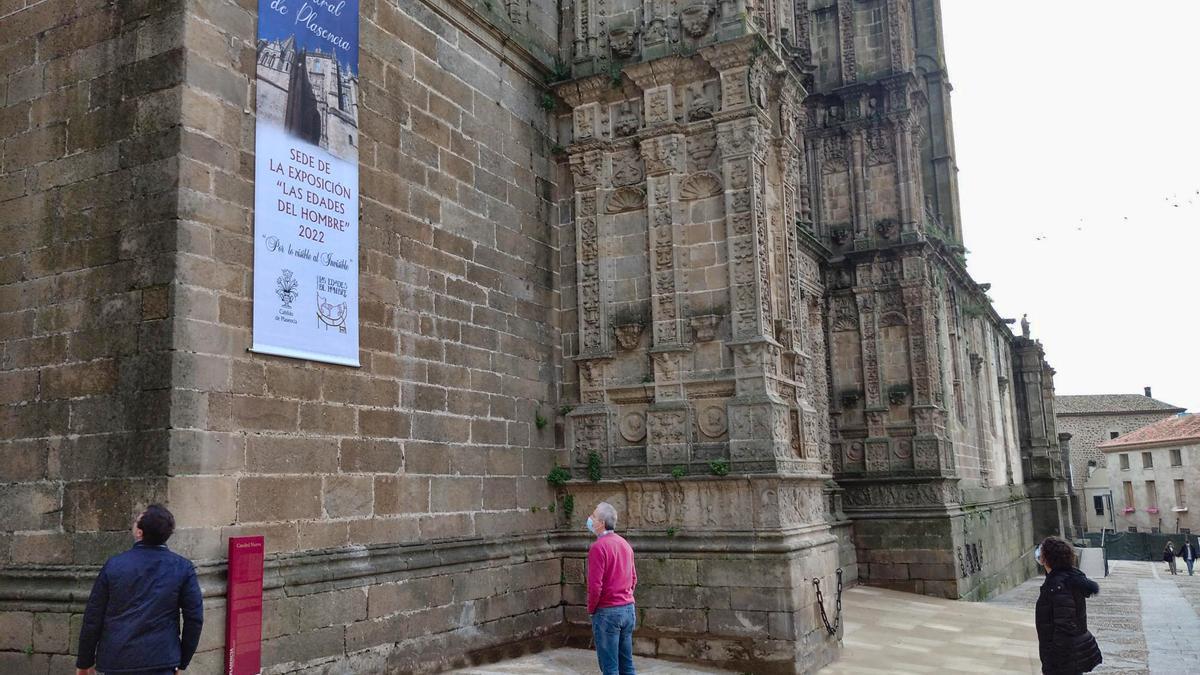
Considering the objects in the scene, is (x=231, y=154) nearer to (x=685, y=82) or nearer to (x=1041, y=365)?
(x=685, y=82)

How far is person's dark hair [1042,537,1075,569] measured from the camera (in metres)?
5.93

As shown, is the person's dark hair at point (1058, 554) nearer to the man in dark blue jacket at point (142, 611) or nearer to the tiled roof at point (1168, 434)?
the man in dark blue jacket at point (142, 611)

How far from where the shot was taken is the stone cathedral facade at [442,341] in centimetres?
668

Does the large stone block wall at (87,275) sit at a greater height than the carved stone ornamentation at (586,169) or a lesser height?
lesser

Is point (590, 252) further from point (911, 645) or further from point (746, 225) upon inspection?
point (911, 645)

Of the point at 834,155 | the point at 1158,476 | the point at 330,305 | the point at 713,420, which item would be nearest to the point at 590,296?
Answer: the point at 713,420

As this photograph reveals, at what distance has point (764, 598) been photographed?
31.6 feet

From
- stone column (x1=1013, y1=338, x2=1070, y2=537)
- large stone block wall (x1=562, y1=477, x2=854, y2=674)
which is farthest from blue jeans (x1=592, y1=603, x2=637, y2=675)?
stone column (x1=1013, y1=338, x2=1070, y2=537)

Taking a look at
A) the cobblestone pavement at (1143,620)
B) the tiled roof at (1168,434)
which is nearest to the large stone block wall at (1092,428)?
the tiled roof at (1168,434)

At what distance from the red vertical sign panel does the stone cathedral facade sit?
0.11 meters

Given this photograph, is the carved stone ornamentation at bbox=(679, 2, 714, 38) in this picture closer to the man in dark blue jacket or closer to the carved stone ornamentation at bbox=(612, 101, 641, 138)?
the carved stone ornamentation at bbox=(612, 101, 641, 138)

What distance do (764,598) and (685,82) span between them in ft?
19.6

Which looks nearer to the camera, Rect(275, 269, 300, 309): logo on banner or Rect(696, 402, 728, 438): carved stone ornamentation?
Rect(275, 269, 300, 309): logo on banner

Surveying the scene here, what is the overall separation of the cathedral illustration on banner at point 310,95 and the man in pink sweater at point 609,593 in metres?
4.02
